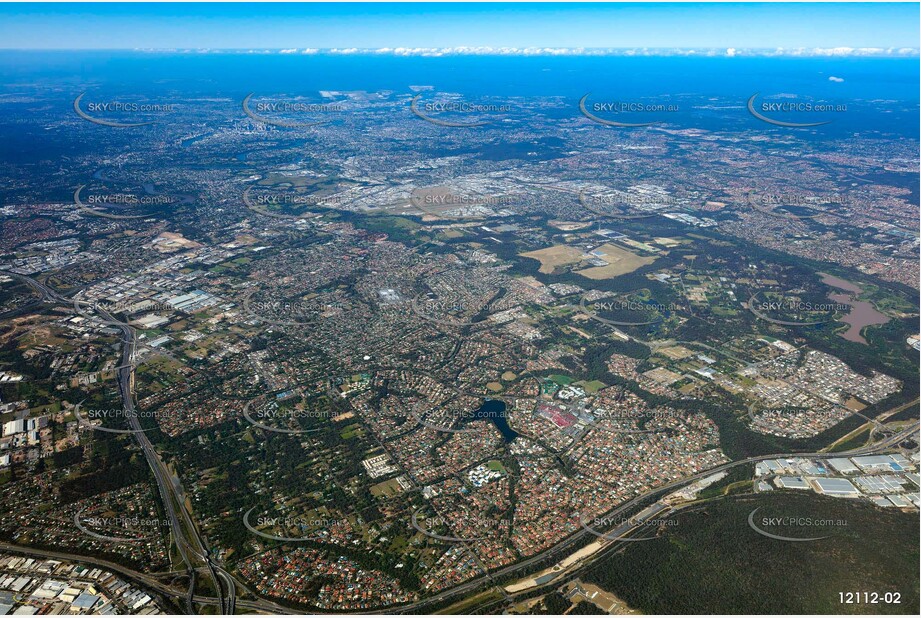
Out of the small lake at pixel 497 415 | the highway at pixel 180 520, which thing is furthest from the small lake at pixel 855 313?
the highway at pixel 180 520

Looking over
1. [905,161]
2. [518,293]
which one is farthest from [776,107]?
[518,293]

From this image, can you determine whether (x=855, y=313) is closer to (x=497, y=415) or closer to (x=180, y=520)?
(x=497, y=415)

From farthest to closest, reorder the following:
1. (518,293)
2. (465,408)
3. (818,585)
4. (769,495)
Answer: (518,293) < (465,408) < (769,495) < (818,585)

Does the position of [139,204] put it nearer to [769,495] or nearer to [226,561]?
[226,561]

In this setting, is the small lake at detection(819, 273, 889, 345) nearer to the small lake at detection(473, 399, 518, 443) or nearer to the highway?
the small lake at detection(473, 399, 518, 443)

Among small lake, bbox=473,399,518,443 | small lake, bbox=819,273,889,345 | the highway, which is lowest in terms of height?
the highway

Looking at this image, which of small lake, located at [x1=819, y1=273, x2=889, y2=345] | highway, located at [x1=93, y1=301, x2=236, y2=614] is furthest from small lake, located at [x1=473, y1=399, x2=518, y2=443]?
small lake, located at [x1=819, y1=273, x2=889, y2=345]
